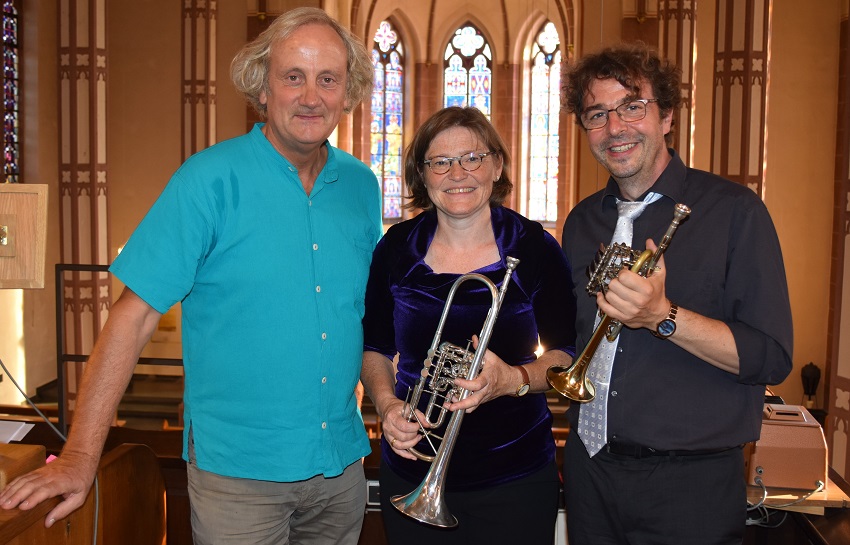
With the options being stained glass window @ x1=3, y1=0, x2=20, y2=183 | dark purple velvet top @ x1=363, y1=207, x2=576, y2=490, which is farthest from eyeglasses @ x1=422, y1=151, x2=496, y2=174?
stained glass window @ x1=3, y1=0, x2=20, y2=183

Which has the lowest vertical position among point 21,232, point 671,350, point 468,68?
point 671,350

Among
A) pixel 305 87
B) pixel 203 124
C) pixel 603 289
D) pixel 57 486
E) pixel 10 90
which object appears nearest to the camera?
pixel 57 486

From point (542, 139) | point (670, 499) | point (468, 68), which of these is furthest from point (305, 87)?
point (468, 68)

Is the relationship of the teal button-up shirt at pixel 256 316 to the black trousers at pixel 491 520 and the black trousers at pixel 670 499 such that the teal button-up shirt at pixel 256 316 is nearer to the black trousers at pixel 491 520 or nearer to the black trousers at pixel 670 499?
the black trousers at pixel 491 520

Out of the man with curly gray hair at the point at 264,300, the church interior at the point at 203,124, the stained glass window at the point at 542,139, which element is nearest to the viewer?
the man with curly gray hair at the point at 264,300

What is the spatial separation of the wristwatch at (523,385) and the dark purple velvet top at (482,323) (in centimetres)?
11

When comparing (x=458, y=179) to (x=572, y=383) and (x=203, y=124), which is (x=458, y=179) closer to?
(x=572, y=383)

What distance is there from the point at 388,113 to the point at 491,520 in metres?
17.4

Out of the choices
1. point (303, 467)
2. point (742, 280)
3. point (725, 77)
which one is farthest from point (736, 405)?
point (725, 77)

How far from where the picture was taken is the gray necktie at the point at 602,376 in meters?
2.43

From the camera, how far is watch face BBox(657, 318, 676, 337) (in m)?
2.18

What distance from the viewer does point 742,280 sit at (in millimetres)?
2291

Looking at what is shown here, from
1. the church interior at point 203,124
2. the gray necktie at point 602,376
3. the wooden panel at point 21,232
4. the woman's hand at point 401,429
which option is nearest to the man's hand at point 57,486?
the wooden panel at point 21,232

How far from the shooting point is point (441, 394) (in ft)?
7.84
